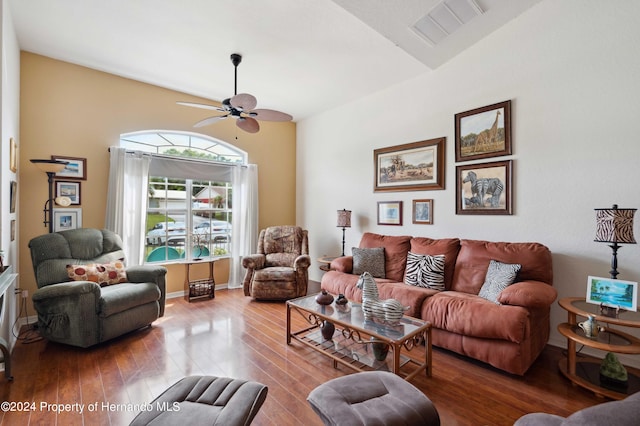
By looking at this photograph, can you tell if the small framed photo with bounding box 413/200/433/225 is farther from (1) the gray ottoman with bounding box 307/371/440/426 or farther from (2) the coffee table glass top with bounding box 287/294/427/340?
(1) the gray ottoman with bounding box 307/371/440/426

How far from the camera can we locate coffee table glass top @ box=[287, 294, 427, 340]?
2109 millimetres

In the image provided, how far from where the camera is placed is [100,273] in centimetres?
300

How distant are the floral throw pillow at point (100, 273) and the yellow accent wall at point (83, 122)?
0.88m

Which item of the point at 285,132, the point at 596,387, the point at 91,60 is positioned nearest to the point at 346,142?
the point at 285,132

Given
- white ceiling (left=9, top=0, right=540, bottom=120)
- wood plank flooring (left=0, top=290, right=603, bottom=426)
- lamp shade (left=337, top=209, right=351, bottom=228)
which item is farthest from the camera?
lamp shade (left=337, top=209, right=351, bottom=228)

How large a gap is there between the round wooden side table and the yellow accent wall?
4.44 meters

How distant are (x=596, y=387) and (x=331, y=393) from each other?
1999 mm

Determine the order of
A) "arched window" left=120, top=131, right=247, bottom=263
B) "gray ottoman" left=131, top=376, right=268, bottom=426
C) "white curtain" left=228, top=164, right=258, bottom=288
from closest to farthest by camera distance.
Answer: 1. "gray ottoman" left=131, top=376, right=268, bottom=426
2. "arched window" left=120, top=131, right=247, bottom=263
3. "white curtain" left=228, top=164, right=258, bottom=288

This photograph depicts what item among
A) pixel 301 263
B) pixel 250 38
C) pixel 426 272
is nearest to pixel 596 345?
pixel 426 272

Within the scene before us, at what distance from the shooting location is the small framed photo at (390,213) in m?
4.03

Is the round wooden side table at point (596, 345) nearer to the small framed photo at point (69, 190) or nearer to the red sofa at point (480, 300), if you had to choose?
the red sofa at point (480, 300)

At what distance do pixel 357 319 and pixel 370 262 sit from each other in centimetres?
137

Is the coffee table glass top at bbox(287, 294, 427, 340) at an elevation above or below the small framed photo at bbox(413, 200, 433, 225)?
below

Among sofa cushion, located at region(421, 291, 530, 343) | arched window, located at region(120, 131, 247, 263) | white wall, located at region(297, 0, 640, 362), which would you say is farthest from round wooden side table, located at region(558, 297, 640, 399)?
arched window, located at region(120, 131, 247, 263)
